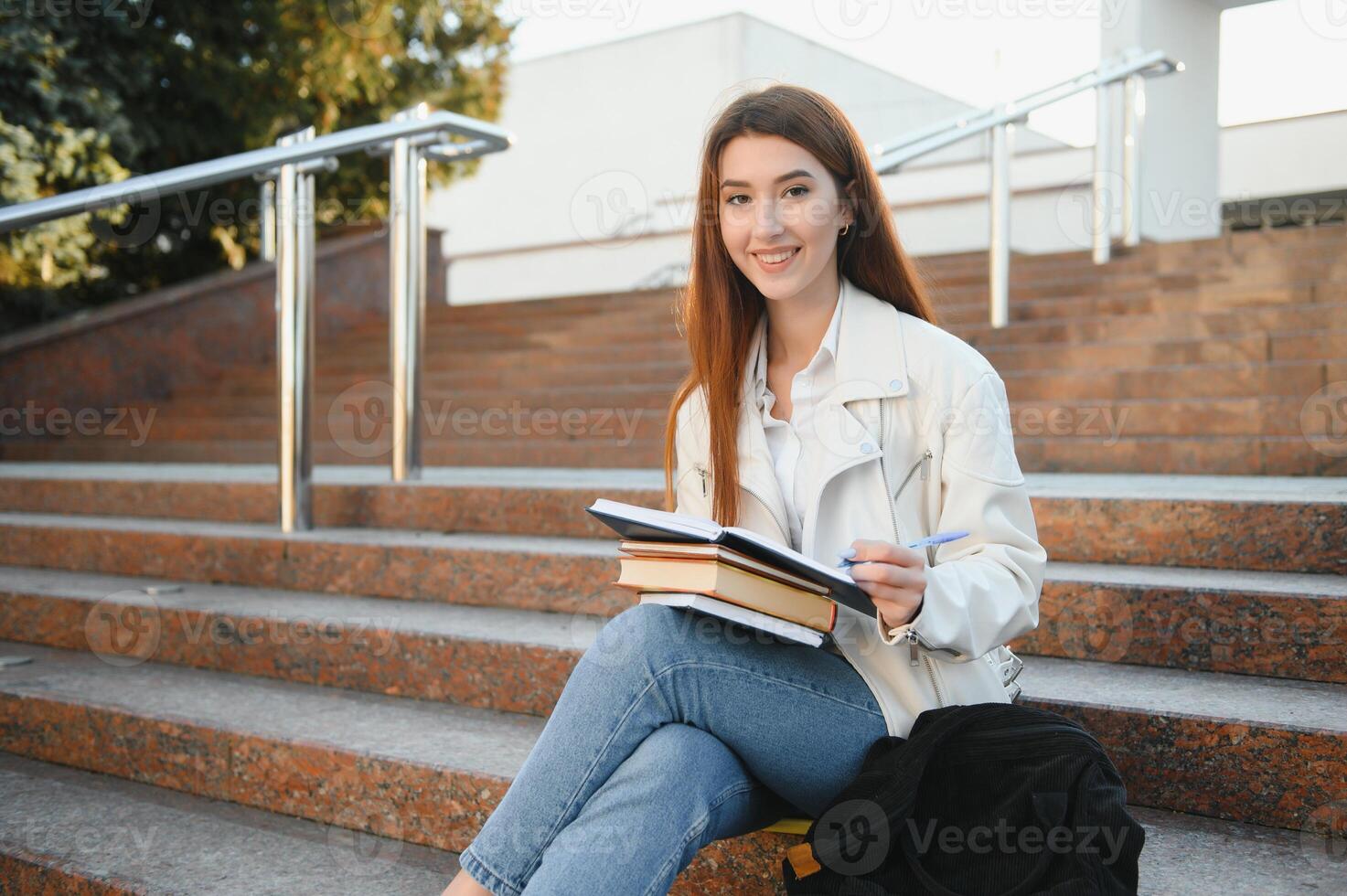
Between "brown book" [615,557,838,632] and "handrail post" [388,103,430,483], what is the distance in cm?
212

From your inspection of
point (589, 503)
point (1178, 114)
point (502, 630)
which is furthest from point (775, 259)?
point (1178, 114)

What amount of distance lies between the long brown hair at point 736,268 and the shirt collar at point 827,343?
0.08 feet

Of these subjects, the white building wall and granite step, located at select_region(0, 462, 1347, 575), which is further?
the white building wall

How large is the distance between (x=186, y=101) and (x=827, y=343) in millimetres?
6643

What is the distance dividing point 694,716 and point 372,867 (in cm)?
82

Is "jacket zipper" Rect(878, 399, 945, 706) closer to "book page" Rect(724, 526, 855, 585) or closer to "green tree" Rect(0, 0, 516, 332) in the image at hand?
"book page" Rect(724, 526, 855, 585)

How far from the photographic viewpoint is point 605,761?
1482mm

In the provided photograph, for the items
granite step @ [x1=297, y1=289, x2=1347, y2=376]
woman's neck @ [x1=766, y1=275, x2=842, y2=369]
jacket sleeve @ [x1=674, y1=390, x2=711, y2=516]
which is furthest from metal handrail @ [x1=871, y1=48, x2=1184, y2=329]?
jacket sleeve @ [x1=674, y1=390, x2=711, y2=516]

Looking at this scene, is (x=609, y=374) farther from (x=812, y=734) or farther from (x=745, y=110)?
(x=812, y=734)

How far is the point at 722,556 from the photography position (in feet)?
4.66

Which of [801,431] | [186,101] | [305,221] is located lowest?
[801,431]

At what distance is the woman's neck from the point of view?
188cm

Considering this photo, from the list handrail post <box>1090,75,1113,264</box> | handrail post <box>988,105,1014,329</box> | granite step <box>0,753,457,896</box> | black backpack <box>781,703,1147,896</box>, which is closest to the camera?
black backpack <box>781,703,1147,896</box>

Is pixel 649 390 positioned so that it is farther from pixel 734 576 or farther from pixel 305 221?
pixel 734 576
